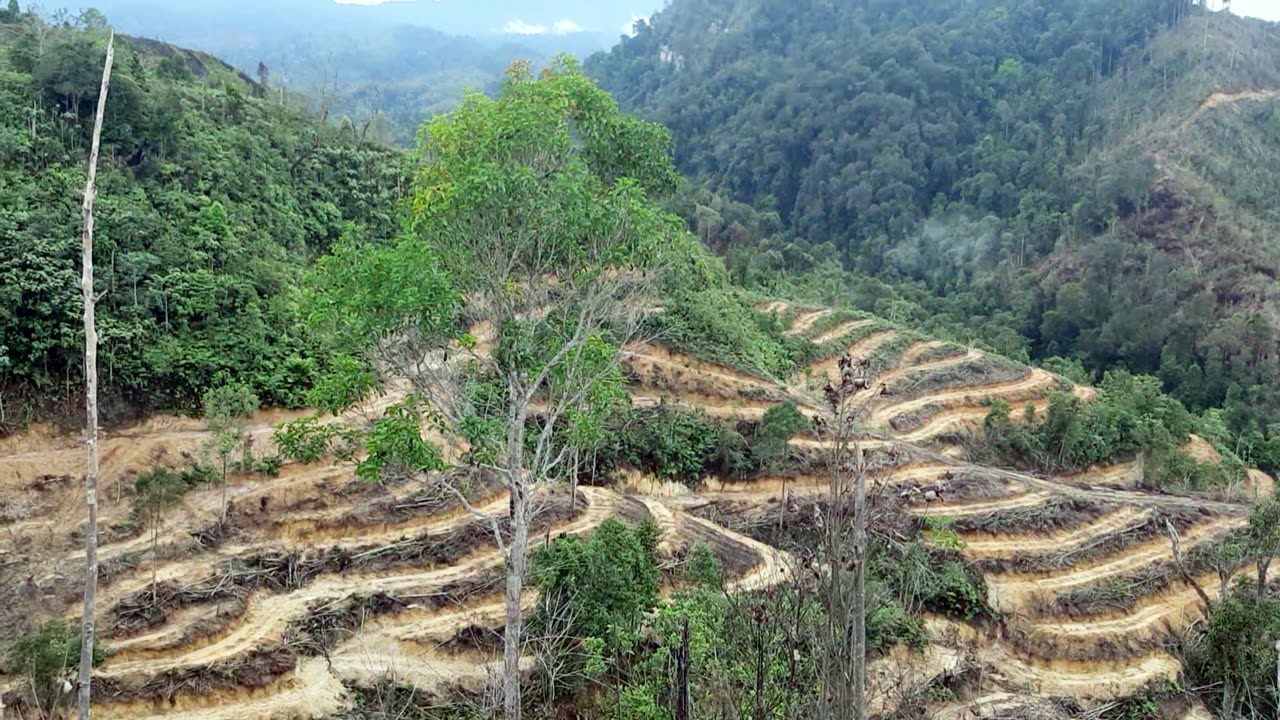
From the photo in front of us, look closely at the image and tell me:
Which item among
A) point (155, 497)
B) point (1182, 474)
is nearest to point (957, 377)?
point (1182, 474)

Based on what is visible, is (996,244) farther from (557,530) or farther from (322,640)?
(322,640)

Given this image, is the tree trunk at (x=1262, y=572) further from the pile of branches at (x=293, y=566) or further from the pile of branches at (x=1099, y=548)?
the pile of branches at (x=293, y=566)

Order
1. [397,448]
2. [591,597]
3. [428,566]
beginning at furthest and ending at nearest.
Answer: [428,566], [591,597], [397,448]

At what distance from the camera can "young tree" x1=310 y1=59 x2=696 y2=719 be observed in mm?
9188

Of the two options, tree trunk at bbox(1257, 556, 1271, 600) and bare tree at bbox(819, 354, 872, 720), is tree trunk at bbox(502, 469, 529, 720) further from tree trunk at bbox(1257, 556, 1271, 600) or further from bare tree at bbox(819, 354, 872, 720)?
tree trunk at bbox(1257, 556, 1271, 600)

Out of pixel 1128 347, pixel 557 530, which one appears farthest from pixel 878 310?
pixel 557 530

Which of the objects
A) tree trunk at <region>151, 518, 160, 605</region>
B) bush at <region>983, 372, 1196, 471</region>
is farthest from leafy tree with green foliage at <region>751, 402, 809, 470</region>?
tree trunk at <region>151, 518, 160, 605</region>

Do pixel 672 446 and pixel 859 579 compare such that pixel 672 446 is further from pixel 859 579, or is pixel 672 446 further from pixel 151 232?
pixel 859 579

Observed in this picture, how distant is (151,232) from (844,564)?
835 inches

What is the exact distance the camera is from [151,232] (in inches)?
840

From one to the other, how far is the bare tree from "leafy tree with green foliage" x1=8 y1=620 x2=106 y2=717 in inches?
393

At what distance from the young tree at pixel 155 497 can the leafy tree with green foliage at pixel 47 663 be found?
10.6ft

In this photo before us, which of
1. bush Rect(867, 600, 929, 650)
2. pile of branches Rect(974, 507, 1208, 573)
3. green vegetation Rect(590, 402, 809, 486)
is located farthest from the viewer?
green vegetation Rect(590, 402, 809, 486)

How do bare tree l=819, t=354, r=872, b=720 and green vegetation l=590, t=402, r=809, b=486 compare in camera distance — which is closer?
bare tree l=819, t=354, r=872, b=720
